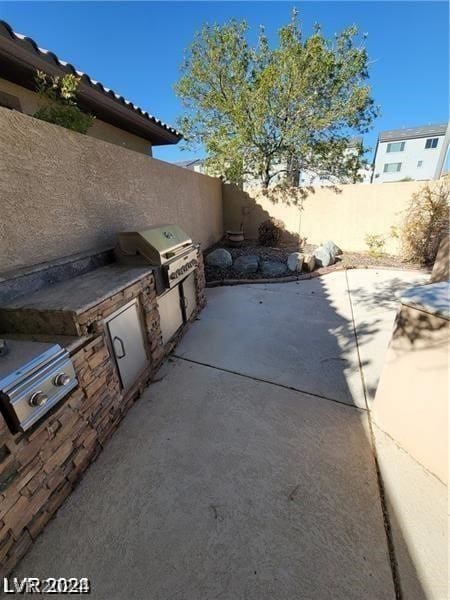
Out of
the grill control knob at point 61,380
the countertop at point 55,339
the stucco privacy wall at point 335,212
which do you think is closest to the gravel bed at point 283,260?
the stucco privacy wall at point 335,212

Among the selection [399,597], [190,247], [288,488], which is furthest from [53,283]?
[399,597]

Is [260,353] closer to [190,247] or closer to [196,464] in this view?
[196,464]

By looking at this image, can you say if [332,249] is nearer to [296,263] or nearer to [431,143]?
[296,263]

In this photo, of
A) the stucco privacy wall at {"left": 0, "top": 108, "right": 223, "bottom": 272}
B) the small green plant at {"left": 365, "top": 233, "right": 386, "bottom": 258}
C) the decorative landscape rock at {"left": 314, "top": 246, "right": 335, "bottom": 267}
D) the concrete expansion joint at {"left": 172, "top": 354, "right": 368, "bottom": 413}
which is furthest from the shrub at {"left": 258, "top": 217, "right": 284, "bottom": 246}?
the concrete expansion joint at {"left": 172, "top": 354, "right": 368, "bottom": 413}

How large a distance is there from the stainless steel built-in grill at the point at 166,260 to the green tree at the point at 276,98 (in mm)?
5985

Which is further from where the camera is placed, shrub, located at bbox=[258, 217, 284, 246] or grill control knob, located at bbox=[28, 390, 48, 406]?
shrub, located at bbox=[258, 217, 284, 246]

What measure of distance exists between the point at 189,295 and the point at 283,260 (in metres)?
3.93

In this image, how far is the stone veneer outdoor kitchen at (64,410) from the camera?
4.82 ft

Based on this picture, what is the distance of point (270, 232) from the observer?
28.4 feet

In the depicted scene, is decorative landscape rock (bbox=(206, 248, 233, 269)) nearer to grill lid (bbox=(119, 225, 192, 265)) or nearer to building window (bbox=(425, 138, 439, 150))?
grill lid (bbox=(119, 225, 192, 265))

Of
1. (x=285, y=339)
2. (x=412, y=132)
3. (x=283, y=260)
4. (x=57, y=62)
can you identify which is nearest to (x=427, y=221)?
(x=283, y=260)

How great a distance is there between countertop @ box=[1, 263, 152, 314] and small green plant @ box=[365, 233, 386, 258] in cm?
750

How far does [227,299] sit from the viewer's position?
208 inches

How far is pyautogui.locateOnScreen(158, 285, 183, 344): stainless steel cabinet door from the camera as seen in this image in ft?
10.9
